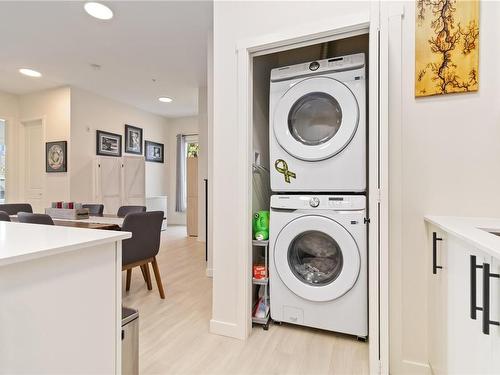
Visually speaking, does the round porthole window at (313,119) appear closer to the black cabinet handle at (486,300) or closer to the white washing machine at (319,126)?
the white washing machine at (319,126)

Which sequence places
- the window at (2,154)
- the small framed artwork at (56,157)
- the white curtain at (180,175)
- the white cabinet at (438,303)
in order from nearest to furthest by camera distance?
the white cabinet at (438,303), the small framed artwork at (56,157), the window at (2,154), the white curtain at (180,175)

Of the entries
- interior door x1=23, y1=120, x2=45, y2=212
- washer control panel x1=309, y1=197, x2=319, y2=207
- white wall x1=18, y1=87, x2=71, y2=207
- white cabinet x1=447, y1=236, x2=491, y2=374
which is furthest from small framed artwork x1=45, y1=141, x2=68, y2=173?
white cabinet x1=447, y1=236, x2=491, y2=374

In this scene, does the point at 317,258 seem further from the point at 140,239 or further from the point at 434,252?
the point at 140,239

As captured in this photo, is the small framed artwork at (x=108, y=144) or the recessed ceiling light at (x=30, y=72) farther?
the small framed artwork at (x=108, y=144)

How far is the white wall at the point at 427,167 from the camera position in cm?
133

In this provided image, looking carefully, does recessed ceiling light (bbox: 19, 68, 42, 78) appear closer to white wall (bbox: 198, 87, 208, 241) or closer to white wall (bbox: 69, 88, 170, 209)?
white wall (bbox: 69, 88, 170, 209)

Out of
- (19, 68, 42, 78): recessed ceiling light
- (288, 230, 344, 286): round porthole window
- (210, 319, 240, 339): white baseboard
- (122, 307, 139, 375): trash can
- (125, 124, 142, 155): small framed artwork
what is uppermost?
(19, 68, 42, 78): recessed ceiling light

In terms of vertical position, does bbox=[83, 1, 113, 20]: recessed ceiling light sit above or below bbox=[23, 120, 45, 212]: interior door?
above

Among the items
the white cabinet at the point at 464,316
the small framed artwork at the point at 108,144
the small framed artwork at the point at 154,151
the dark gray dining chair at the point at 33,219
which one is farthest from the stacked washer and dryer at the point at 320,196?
the small framed artwork at the point at 154,151

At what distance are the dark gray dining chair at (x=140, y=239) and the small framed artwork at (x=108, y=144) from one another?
3532mm

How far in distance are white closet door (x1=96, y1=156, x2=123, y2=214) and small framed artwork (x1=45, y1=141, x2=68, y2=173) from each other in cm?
51

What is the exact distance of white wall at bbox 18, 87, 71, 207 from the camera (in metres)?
4.70

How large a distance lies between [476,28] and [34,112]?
6.18 metres

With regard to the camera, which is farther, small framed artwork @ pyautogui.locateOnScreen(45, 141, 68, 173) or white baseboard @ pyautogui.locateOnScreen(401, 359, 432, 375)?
small framed artwork @ pyautogui.locateOnScreen(45, 141, 68, 173)
